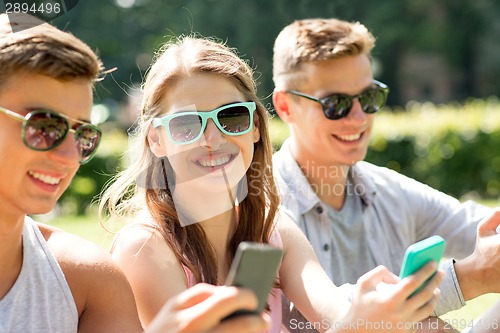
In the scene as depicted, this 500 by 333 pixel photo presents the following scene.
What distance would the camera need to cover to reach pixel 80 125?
2.24m

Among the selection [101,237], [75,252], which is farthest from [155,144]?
[101,237]

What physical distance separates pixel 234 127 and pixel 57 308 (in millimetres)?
948

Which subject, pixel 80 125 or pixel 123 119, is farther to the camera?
pixel 123 119

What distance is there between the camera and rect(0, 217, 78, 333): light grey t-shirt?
2.25 m

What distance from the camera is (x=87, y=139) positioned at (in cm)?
227

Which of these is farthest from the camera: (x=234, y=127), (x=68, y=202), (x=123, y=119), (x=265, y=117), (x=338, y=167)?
(x=123, y=119)

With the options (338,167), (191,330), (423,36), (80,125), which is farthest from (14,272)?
(423,36)

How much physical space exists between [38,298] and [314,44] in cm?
241

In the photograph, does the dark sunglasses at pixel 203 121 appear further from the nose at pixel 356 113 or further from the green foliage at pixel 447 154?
the green foliage at pixel 447 154

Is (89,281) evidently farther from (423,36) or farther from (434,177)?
(423,36)

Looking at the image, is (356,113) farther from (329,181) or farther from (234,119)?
(234,119)

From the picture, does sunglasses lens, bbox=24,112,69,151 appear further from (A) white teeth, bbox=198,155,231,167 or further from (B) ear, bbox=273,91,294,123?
(B) ear, bbox=273,91,294,123

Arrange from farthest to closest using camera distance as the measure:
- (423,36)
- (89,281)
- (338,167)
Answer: (423,36) < (338,167) < (89,281)

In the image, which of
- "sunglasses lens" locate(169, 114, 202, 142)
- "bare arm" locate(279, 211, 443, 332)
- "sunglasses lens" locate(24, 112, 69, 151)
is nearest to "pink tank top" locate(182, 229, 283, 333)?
"bare arm" locate(279, 211, 443, 332)
